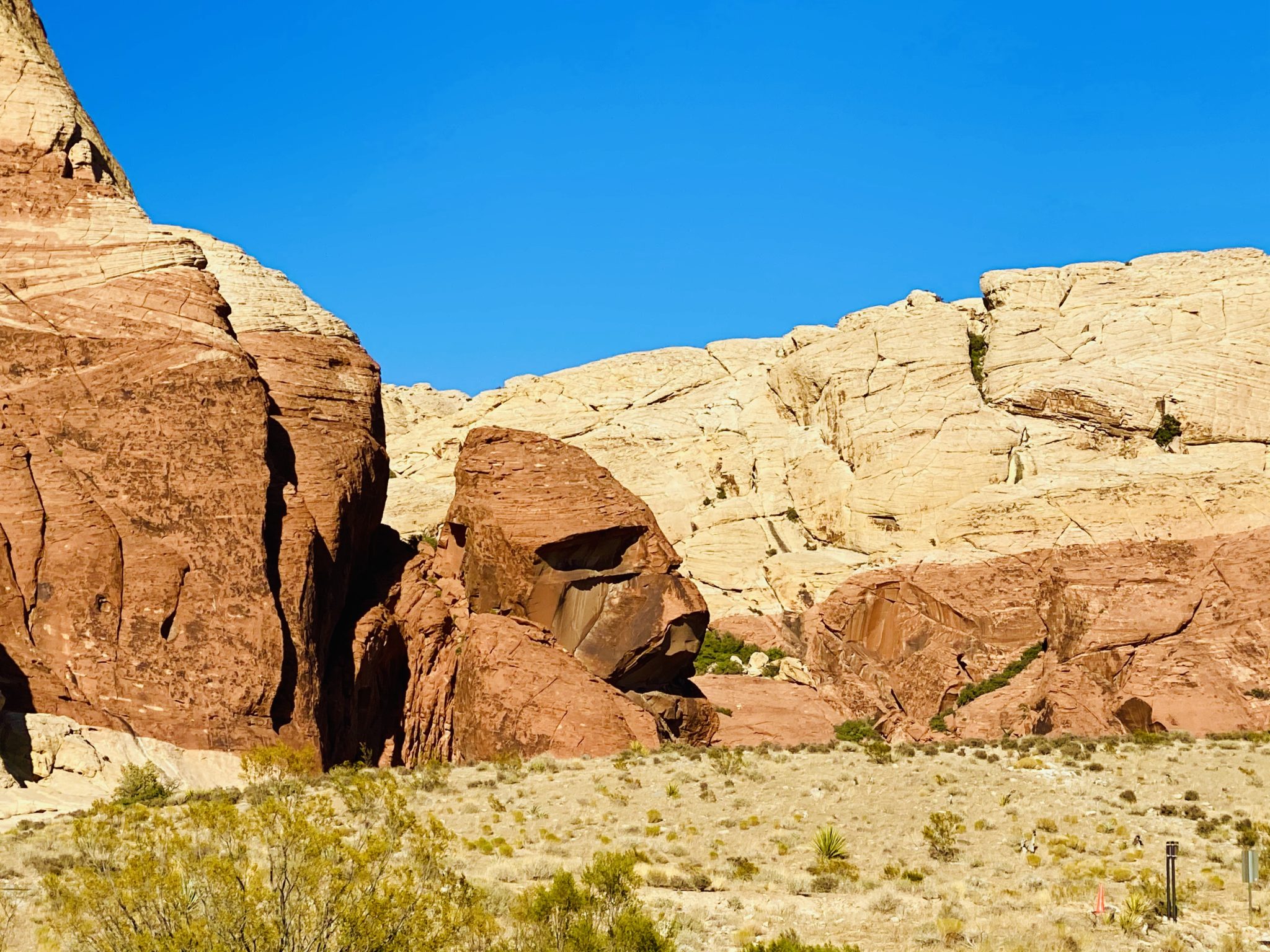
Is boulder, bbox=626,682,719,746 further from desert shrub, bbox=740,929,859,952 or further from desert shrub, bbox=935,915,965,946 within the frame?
desert shrub, bbox=740,929,859,952

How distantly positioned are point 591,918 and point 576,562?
24.7 m

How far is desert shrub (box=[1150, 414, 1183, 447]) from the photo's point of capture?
58.8 m

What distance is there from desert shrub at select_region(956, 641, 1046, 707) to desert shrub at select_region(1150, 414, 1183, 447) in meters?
10.2

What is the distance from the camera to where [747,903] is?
81.5ft

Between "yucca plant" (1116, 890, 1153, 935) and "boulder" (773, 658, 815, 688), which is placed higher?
"boulder" (773, 658, 815, 688)

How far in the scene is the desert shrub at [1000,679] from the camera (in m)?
53.5

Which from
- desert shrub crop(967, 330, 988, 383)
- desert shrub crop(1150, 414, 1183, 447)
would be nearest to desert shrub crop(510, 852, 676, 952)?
desert shrub crop(1150, 414, 1183, 447)

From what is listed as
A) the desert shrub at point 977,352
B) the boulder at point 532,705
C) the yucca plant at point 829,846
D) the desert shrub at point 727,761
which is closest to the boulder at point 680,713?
the boulder at point 532,705

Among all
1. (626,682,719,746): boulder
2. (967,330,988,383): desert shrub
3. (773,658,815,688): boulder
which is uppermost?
(967,330,988,383): desert shrub

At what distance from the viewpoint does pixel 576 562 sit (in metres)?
44.9

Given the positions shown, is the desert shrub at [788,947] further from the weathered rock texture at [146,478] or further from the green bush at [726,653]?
the green bush at [726,653]

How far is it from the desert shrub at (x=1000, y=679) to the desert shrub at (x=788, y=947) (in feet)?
107

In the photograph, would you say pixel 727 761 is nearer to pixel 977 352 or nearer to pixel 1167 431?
pixel 1167 431

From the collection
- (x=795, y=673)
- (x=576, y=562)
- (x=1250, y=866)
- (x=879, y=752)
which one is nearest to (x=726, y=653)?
(x=795, y=673)
